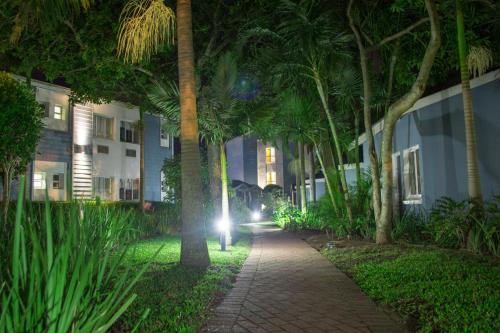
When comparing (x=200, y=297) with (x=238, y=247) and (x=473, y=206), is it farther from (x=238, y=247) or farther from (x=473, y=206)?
→ (x=238, y=247)

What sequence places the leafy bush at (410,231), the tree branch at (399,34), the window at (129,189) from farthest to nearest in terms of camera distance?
the window at (129,189), the leafy bush at (410,231), the tree branch at (399,34)

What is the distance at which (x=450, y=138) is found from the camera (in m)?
11.3

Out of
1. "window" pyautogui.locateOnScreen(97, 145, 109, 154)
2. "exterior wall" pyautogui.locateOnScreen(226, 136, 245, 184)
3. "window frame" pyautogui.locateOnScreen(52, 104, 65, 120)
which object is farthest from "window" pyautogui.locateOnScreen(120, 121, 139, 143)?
"exterior wall" pyautogui.locateOnScreen(226, 136, 245, 184)

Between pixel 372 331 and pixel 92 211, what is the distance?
14.5 ft

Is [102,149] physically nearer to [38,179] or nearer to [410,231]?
[38,179]

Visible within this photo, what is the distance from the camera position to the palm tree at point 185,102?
27.8 feet

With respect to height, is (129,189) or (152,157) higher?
(152,157)

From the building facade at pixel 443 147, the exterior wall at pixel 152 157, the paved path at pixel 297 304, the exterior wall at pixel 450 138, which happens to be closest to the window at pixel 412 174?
the building facade at pixel 443 147

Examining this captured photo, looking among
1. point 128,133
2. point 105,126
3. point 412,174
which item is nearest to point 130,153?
point 128,133

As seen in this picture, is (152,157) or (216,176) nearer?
(216,176)

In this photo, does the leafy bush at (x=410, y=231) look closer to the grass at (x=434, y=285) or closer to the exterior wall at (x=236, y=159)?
the grass at (x=434, y=285)

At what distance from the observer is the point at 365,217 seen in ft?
41.8

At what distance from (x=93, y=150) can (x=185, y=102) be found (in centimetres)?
1784

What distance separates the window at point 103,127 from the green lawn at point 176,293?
57.4ft
